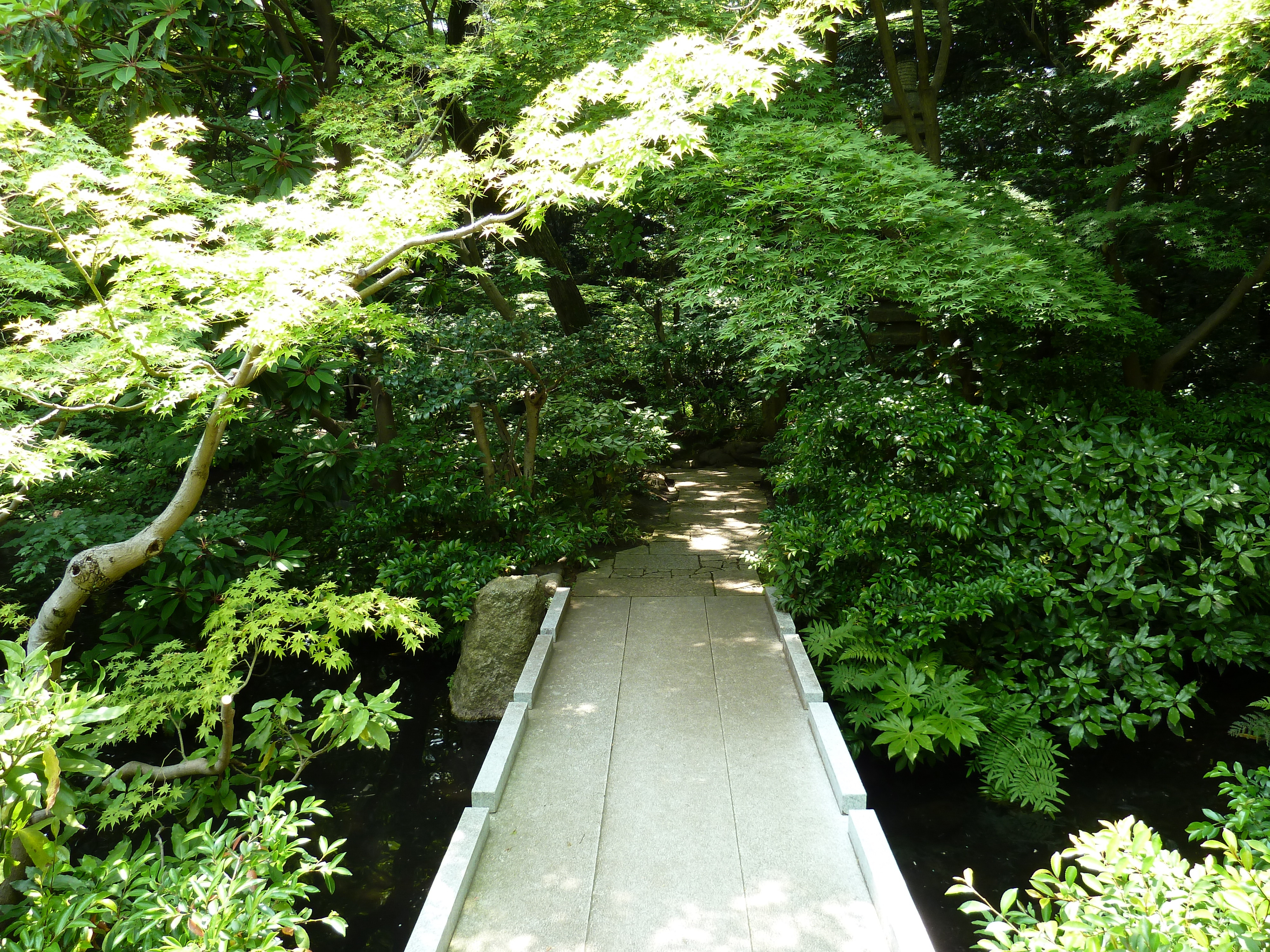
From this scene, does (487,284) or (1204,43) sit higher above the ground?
(1204,43)

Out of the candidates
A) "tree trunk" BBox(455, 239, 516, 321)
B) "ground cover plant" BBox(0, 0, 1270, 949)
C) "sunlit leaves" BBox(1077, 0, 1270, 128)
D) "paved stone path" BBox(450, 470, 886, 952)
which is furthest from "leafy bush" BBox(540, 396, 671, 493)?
"sunlit leaves" BBox(1077, 0, 1270, 128)

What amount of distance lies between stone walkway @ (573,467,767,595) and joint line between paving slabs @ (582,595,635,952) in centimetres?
61

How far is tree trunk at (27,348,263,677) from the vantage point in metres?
3.63

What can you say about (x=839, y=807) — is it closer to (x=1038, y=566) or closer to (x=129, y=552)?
(x=1038, y=566)

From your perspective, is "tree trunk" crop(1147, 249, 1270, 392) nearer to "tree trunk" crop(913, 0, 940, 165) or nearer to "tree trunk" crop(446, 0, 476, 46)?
"tree trunk" crop(913, 0, 940, 165)

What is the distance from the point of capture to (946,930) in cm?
358

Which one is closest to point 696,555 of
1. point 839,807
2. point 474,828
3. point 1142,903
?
point 839,807

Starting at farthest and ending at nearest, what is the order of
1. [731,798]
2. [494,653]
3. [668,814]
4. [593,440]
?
[593,440] → [494,653] → [731,798] → [668,814]

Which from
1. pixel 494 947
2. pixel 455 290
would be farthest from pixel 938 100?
pixel 494 947

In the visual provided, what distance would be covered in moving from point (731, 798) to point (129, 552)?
3307 mm

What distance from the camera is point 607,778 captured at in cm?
385

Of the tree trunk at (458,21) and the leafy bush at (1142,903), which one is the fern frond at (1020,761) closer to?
the leafy bush at (1142,903)

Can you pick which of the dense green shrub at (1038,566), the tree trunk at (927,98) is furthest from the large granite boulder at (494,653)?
the tree trunk at (927,98)

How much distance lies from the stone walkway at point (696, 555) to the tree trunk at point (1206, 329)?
355 cm
